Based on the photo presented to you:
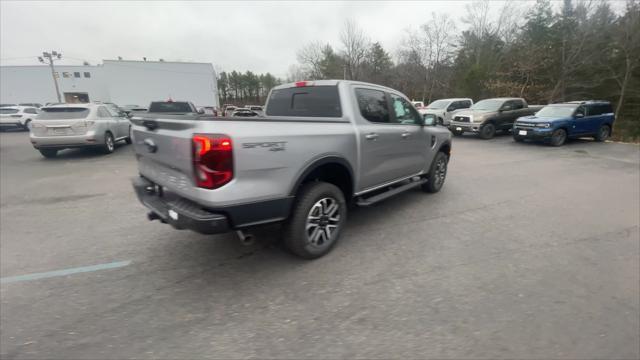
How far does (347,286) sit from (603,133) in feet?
55.1

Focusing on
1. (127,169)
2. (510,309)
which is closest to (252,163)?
(510,309)

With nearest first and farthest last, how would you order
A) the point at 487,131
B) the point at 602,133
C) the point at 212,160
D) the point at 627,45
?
the point at 212,160
the point at 602,133
the point at 487,131
the point at 627,45

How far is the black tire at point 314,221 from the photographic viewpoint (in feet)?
10.00

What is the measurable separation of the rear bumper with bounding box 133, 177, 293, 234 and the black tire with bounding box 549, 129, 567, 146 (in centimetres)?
1350

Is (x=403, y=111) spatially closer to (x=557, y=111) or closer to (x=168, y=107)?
(x=168, y=107)

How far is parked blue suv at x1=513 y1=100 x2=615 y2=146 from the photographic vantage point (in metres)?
12.1

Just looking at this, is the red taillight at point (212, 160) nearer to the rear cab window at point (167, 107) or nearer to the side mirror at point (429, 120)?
the side mirror at point (429, 120)

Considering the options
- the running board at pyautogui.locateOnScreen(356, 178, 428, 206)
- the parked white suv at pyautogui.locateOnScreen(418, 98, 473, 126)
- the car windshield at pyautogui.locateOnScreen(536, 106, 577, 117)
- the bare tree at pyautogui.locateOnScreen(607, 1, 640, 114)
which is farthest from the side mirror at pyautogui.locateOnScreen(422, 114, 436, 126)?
the bare tree at pyautogui.locateOnScreen(607, 1, 640, 114)

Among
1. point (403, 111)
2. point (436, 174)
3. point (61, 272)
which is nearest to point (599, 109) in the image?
point (436, 174)

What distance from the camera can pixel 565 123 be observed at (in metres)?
12.2

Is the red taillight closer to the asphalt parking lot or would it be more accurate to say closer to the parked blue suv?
the asphalt parking lot

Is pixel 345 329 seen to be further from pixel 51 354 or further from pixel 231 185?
pixel 51 354

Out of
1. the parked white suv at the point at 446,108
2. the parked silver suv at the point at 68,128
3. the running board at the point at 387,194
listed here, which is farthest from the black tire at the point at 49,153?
the parked white suv at the point at 446,108

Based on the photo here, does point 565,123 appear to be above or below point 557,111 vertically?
below
